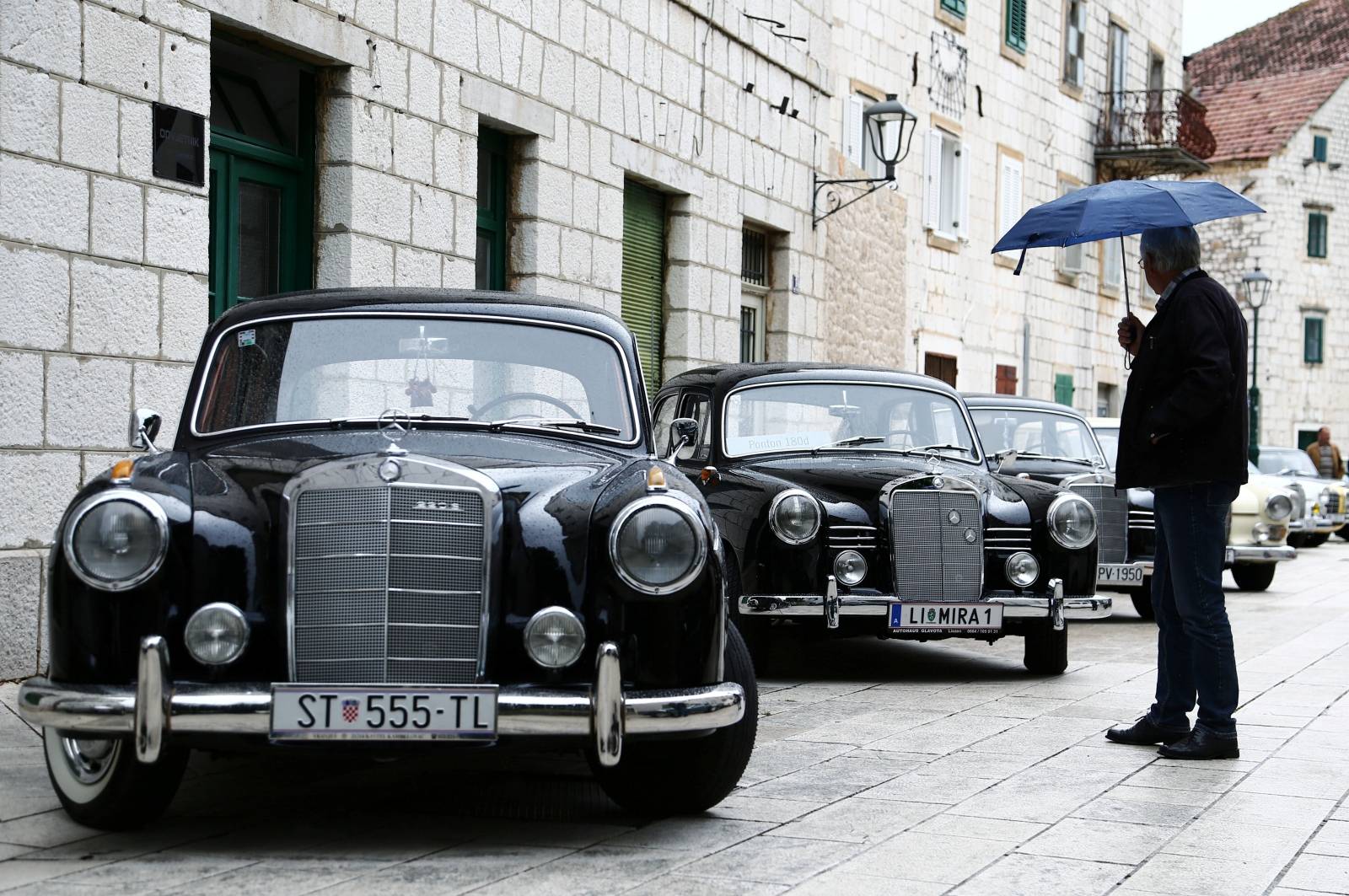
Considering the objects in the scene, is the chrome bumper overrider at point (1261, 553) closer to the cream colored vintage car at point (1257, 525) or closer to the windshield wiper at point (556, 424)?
the cream colored vintage car at point (1257, 525)

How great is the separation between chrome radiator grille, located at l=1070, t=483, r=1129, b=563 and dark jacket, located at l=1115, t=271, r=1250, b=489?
18.9 ft

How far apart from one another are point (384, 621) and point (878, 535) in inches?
168

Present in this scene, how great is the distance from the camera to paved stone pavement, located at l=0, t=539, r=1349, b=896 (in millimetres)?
4570

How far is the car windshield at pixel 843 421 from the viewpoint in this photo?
9570 mm

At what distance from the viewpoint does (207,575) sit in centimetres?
477

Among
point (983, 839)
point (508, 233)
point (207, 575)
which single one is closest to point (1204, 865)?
point (983, 839)

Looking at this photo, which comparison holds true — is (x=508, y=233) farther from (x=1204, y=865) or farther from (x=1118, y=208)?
(x=1204, y=865)

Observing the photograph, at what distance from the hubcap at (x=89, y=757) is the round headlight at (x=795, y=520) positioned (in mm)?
4133

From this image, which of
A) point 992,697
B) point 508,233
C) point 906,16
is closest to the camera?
point 992,697

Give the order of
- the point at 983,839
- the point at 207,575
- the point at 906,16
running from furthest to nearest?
1. the point at 906,16
2. the point at 983,839
3. the point at 207,575

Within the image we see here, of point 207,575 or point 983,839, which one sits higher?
point 207,575

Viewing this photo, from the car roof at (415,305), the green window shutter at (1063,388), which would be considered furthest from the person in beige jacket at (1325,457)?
the car roof at (415,305)

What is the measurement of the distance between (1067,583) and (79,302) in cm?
511

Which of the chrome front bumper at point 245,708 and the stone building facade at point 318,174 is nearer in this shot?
the chrome front bumper at point 245,708
